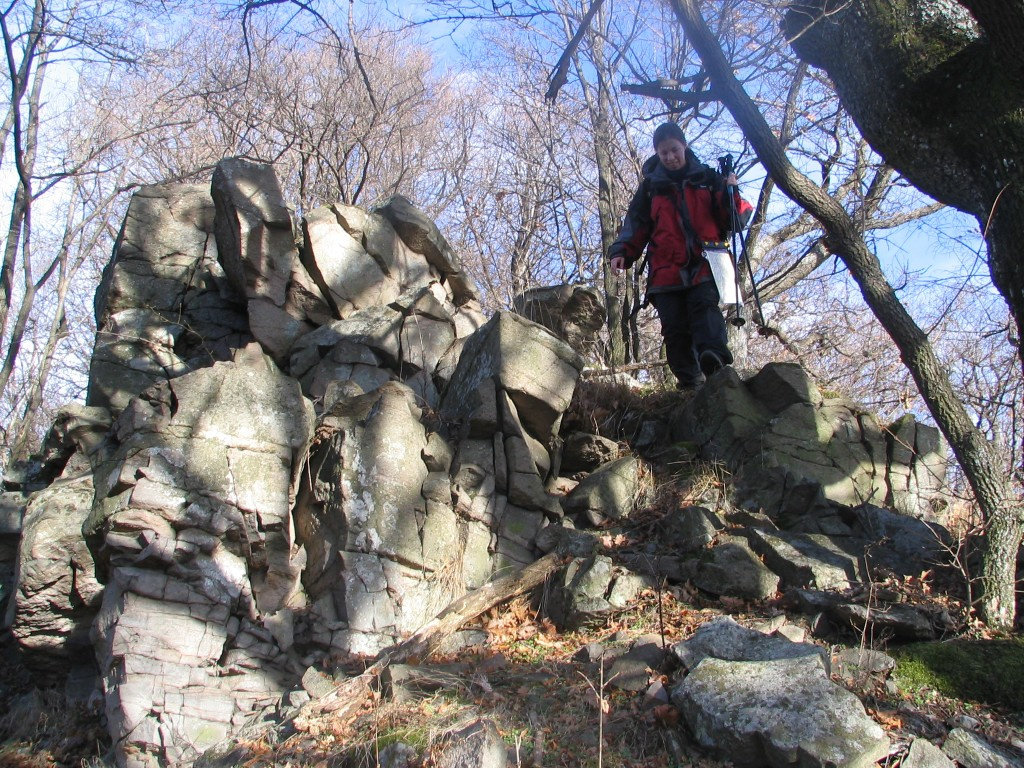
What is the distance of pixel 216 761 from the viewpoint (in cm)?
481

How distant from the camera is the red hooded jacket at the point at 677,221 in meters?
7.44

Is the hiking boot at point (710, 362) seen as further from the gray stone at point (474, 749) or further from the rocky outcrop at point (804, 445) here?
the gray stone at point (474, 749)

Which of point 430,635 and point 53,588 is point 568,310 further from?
point 53,588

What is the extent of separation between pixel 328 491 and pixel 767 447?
12.3ft

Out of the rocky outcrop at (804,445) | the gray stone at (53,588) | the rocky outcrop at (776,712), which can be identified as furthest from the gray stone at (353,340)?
the rocky outcrop at (776,712)

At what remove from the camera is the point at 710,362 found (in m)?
7.98

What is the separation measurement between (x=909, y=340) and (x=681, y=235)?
2550mm

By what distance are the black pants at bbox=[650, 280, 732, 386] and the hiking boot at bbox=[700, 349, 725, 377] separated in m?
0.03

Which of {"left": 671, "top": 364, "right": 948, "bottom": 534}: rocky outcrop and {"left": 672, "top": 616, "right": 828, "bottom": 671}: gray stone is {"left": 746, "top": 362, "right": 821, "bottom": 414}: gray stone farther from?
Answer: {"left": 672, "top": 616, "right": 828, "bottom": 671}: gray stone

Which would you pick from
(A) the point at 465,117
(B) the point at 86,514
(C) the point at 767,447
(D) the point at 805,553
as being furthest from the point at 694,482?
(A) the point at 465,117

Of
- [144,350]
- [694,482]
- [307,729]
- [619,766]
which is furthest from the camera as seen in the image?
[144,350]

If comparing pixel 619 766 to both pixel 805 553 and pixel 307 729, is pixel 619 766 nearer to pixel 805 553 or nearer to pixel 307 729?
pixel 307 729

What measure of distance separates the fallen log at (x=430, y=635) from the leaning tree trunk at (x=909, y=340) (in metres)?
2.82

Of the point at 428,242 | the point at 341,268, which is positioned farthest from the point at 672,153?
the point at 341,268
